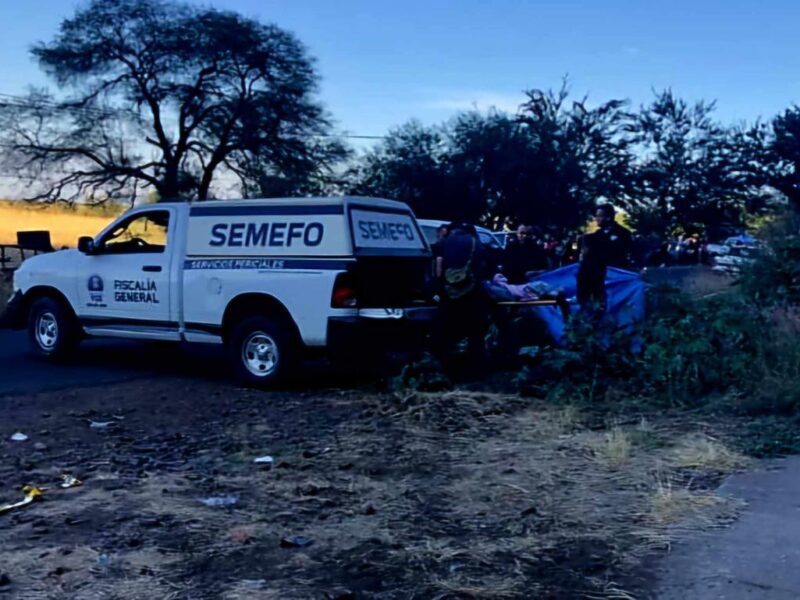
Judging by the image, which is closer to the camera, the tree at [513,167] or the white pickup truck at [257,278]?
the white pickup truck at [257,278]

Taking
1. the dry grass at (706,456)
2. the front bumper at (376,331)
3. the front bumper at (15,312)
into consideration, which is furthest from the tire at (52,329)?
the dry grass at (706,456)

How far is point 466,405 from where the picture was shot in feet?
28.2

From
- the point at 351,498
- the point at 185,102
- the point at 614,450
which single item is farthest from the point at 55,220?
the point at 351,498

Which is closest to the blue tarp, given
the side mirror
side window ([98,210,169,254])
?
side window ([98,210,169,254])

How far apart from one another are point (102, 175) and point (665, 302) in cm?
4292

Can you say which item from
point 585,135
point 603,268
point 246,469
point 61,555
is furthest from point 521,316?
point 585,135

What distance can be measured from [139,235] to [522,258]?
5576 millimetres

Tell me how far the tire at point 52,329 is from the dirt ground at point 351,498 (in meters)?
2.75

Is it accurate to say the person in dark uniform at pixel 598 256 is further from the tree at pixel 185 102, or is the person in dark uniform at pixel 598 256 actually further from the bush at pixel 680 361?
the tree at pixel 185 102

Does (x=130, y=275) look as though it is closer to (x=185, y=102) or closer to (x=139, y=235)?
(x=139, y=235)

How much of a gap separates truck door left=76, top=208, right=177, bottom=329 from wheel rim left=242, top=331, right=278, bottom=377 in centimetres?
109

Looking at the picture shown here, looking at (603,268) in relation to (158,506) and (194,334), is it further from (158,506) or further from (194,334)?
(158,506)

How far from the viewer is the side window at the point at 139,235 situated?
10.9 meters

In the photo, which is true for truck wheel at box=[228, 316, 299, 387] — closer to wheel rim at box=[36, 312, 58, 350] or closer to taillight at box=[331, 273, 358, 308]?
taillight at box=[331, 273, 358, 308]
